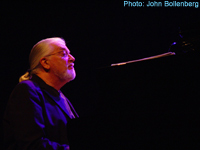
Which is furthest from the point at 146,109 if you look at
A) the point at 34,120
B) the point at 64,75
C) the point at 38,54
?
the point at 38,54

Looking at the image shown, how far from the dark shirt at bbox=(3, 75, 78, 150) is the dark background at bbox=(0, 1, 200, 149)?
1.60 metres

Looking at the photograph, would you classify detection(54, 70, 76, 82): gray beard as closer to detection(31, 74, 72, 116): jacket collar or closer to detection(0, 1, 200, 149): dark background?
detection(31, 74, 72, 116): jacket collar

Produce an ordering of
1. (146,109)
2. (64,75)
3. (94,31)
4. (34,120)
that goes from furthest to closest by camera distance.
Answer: (94,31) < (64,75) < (34,120) < (146,109)

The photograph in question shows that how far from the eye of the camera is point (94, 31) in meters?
3.61

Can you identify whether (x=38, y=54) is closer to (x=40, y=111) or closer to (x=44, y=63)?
(x=44, y=63)

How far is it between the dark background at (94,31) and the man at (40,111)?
1.20 meters

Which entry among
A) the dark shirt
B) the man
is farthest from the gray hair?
the dark shirt

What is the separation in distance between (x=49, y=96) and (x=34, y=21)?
190 cm

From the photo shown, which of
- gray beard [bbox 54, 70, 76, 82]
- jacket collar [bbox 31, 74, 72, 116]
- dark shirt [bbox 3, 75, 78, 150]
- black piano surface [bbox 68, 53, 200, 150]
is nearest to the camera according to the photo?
black piano surface [bbox 68, 53, 200, 150]

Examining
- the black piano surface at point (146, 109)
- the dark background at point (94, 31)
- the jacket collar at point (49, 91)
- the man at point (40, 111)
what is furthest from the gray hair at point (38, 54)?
the black piano surface at point (146, 109)

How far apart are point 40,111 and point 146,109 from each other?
2.97 feet

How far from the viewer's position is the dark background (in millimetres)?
3451

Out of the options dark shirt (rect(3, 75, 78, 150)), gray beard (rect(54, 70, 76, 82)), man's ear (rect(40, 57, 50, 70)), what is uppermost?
man's ear (rect(40, 57, 50, 70))

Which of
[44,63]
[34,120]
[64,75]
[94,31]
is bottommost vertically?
[34,120]
